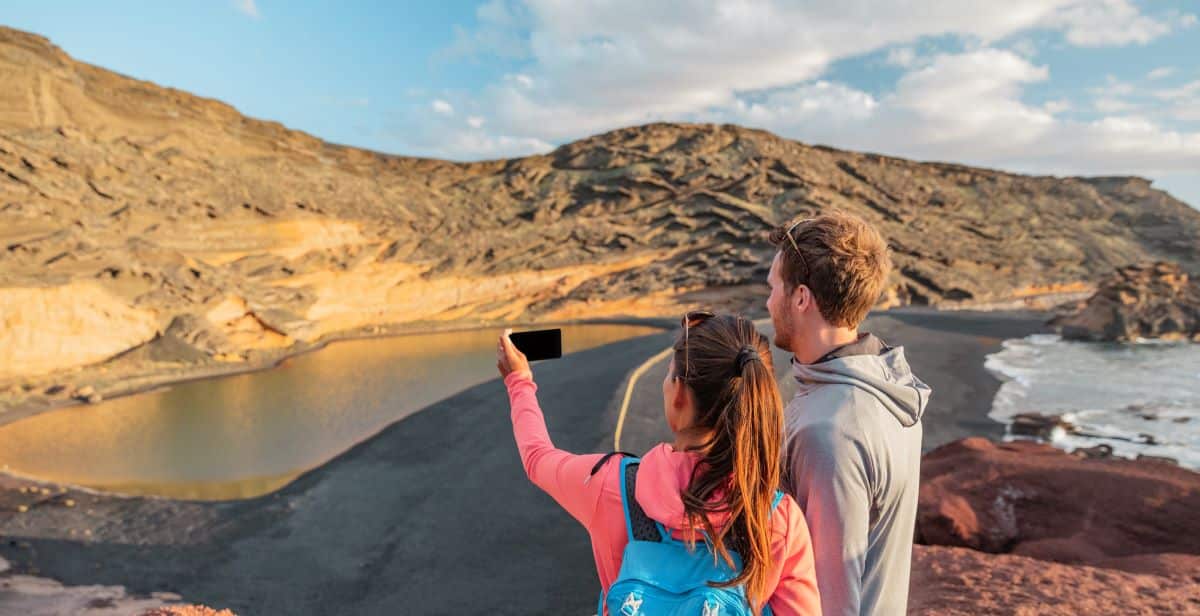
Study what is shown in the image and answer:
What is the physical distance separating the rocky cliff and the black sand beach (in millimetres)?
8460

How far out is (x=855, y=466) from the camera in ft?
4.35

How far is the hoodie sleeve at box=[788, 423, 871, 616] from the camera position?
1.32 metres

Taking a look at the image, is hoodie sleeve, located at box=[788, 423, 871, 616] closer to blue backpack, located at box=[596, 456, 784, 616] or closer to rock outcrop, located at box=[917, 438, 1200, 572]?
blue backpack, located at box=[596, 456, 784, 616]

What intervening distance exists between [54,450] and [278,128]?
21036mm

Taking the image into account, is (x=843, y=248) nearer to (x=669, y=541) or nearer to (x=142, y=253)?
(x=669, y=541)

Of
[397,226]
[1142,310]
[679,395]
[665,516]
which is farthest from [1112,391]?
[397,226]

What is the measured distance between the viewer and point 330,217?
84.2 ft

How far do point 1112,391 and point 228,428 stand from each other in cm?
1840

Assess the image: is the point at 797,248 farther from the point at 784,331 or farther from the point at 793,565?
the point at 793,565

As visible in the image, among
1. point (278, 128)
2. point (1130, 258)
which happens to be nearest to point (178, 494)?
point (278, 128)

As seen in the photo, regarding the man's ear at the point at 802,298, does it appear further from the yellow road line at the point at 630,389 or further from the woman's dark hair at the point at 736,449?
the yellow road line at the point at 630,389

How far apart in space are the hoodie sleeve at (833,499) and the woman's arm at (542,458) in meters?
0.44

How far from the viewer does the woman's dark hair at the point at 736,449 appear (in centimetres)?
118

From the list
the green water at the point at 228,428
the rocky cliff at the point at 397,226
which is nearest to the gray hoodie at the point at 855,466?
the green water at the point at 228,428
